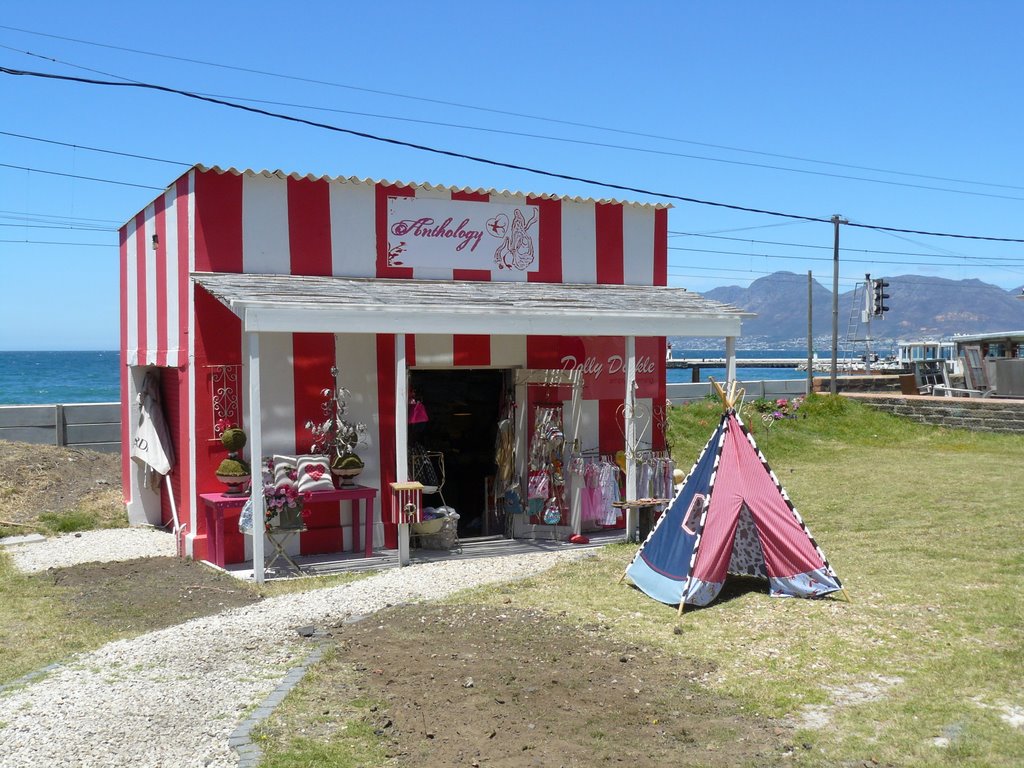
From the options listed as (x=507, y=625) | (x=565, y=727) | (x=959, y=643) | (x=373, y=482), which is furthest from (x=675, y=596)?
(x=373, y=482)

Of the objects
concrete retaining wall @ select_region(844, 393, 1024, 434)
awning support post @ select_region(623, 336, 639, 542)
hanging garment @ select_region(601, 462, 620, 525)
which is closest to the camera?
awning support post @ select_region(623, 336, 639, 542)

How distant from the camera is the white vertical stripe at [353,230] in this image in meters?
11.5

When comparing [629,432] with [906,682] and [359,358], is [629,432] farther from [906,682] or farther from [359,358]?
[906,682]

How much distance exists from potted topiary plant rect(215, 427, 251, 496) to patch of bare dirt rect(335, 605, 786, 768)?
3.13m

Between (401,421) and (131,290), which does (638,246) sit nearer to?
(401,421)

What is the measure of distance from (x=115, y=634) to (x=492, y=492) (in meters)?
5.71

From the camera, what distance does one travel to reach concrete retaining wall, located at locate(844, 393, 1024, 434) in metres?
20.4

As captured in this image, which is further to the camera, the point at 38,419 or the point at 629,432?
the point at 38,419

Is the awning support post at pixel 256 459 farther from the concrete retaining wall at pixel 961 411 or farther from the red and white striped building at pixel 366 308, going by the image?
the concrete retaining wall at pixel 961 411

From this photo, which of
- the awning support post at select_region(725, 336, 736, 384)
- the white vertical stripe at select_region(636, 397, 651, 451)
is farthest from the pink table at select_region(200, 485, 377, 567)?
the awning support post at select_region(725, 336, 736, 384)

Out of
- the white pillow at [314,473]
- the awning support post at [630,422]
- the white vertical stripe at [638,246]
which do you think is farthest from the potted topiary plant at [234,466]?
the white vertical stripe at [638,246]

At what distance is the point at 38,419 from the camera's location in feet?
55.4

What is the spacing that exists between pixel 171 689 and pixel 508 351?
6.62 meters

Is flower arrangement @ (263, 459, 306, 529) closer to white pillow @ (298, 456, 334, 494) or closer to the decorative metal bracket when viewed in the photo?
white pillow @ (298, 456, 334, 494)
